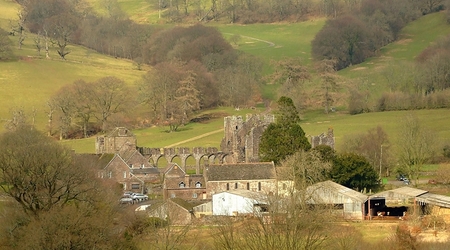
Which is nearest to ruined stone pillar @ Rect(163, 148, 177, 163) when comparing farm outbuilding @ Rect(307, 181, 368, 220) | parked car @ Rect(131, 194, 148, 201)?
parked car @ Rect(131, 194, 148, 201)

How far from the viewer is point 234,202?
74.0 metres

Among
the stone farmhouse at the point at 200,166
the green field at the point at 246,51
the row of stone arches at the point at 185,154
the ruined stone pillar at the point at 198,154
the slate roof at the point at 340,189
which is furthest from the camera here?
the green field at the point at 246,51

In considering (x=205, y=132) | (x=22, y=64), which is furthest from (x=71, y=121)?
(x=22, y=64)

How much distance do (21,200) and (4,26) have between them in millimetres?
116622

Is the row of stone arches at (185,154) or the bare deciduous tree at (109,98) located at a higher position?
the bare deciduous tree at (109,98)

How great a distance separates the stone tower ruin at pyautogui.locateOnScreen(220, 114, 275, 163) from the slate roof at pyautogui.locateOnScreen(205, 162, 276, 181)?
8.09m

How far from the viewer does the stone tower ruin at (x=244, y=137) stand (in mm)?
92000

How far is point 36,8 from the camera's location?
18912cm

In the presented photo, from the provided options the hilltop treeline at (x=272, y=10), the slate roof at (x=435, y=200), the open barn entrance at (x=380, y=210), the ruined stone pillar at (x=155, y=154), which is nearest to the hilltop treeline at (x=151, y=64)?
the hilltop treeline at (x=272, y=10)

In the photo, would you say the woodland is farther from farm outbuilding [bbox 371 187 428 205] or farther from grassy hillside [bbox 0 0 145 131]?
farm outbuilding [bbox 371 187 428 205]

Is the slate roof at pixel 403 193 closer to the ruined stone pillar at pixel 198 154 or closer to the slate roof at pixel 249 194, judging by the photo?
the slate roof at pixel 249 194

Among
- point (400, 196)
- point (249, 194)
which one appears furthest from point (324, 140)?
point (249, 194)

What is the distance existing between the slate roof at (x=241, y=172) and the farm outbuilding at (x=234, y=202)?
511 centimetres

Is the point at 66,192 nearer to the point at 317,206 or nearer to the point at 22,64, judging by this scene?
the point at 317,206
